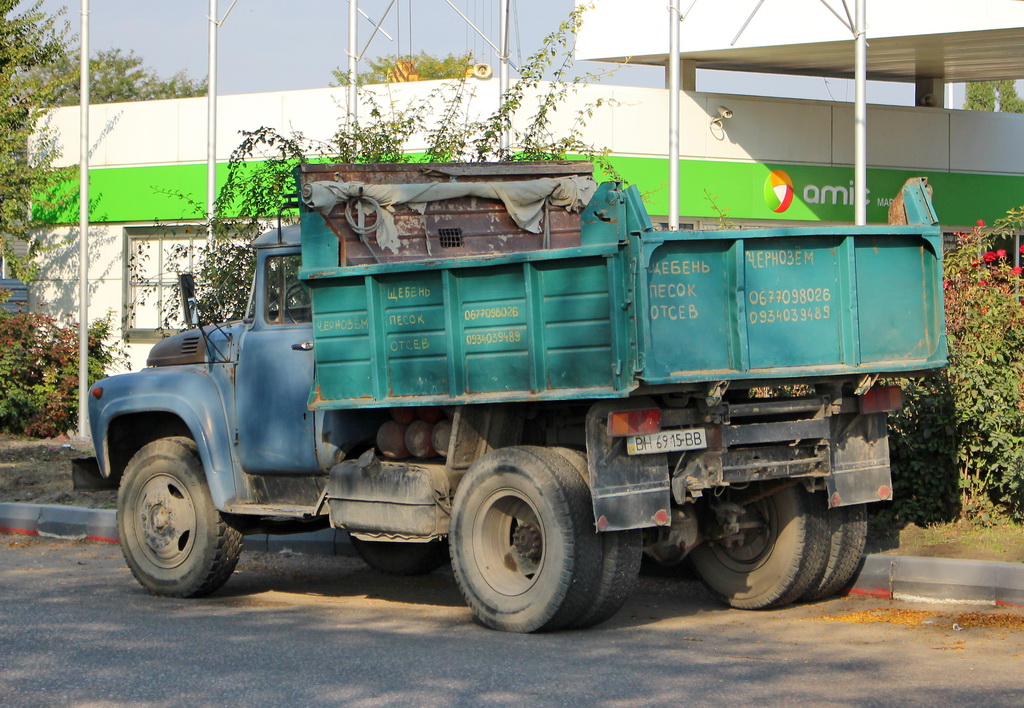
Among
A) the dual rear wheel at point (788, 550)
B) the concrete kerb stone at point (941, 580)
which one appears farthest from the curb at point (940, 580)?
the dual rear wheel at point (788, 550)

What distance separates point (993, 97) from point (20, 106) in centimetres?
7099

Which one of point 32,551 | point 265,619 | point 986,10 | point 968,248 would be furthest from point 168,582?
point 986,10

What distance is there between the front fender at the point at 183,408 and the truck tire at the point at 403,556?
1.36 meters

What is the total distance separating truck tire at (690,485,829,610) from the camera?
7797mm

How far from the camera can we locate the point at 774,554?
7898mm

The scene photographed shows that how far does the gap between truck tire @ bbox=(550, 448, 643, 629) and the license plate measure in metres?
0.34

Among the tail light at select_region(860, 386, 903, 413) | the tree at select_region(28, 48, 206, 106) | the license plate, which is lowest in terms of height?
the license plate

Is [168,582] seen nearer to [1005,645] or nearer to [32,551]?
[32,551]

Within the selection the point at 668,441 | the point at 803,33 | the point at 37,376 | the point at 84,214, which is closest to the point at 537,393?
the point at 668,441

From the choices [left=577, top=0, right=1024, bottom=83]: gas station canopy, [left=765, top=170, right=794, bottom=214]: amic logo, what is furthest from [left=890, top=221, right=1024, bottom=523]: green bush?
[left=765, top=170, right=794, bottom=214]: amic logo

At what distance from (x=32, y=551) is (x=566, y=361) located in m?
5.99

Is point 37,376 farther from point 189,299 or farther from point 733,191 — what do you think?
point 733,191

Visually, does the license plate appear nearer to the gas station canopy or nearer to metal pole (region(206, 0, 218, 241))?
the gas station canopy

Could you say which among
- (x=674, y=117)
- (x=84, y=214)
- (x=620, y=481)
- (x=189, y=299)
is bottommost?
(x=620, y=481)
